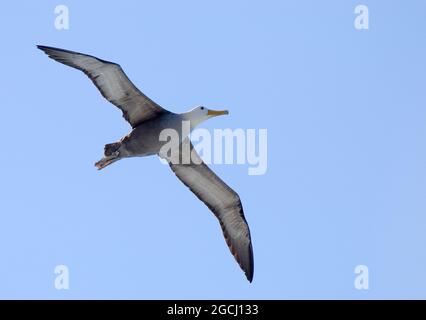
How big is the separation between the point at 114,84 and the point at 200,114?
2.18m

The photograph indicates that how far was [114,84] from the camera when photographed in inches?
945

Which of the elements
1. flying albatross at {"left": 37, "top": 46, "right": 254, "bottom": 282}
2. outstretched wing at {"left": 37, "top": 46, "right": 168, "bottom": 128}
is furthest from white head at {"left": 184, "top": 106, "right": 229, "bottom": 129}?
outstretched wing at {"left": 37, "top": 46, "right": 168, "bottom": 128}

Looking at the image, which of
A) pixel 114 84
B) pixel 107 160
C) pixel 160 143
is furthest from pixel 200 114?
pixel 107 160

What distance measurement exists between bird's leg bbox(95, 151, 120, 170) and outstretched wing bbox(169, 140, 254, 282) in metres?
2.28

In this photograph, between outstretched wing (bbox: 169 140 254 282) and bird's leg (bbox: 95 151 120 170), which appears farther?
outstretched wing (bbox: 169 140 254 282)

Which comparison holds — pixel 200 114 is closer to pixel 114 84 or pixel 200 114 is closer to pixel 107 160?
pixel 114 84

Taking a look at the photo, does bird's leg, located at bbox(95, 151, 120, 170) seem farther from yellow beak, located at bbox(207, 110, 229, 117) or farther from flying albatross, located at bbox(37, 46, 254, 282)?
yellow beak, located at bbox(207, 110, 229, 117)

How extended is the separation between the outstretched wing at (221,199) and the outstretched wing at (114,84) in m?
1.91

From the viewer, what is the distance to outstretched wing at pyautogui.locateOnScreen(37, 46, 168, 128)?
23438 mm
